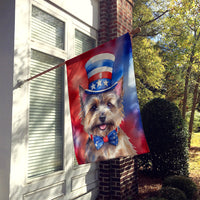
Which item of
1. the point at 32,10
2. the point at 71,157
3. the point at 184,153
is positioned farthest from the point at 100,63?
the point at 184,153

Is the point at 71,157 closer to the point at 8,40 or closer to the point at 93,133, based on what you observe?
the point at 93,133

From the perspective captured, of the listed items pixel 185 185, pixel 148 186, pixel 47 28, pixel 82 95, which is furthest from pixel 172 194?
pixel 47 28

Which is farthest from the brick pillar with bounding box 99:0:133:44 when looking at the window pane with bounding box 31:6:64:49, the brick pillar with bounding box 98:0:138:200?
the window pane with bounding box 31:6:64:49

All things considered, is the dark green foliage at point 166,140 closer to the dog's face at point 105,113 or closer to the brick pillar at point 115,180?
the brick pillar at point 115,180

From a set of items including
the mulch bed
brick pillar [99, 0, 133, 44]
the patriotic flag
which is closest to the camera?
the patriotic flag

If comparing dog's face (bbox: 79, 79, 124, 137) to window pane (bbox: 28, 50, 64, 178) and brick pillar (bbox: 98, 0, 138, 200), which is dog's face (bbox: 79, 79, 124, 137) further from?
brick pillar (bbox: 98, 0, 138, 200)

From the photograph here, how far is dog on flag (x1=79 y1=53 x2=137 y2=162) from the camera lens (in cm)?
344

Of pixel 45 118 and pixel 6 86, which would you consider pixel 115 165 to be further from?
pixel 6 86

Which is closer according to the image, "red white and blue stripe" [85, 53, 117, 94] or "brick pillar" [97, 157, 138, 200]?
"red white and blue stripe" [85, 53, 117, 94]

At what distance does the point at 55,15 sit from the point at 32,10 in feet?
1.94

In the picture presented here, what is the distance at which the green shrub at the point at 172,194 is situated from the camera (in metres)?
5.12

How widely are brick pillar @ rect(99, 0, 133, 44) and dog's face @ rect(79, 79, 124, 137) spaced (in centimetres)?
292

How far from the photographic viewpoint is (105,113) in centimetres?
345

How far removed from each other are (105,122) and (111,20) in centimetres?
353
